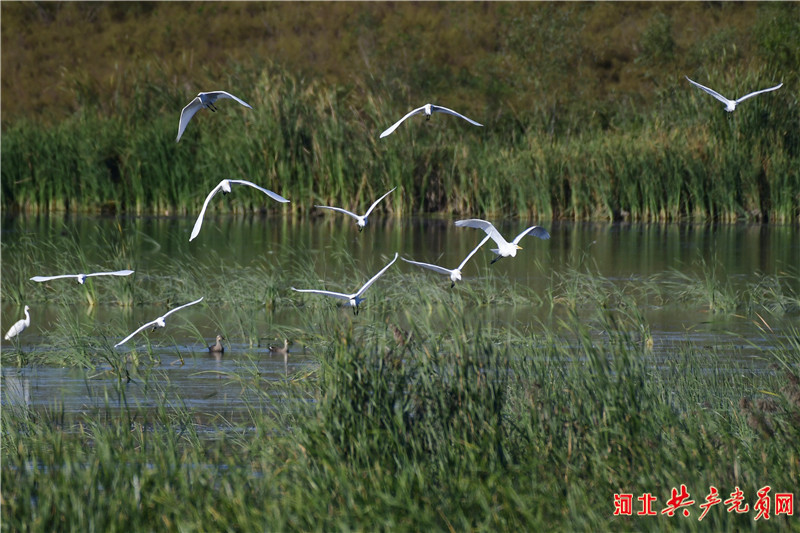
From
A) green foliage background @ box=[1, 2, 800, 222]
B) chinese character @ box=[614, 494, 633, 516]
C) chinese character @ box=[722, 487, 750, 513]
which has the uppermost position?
green foliage background @ box=[1, 2, 800, 222]

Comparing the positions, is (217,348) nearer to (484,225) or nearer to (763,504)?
(484,225)

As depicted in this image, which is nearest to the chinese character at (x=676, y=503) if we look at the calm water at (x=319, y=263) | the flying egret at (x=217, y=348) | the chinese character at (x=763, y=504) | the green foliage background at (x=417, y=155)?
the chinese character at (x=763, y=504)

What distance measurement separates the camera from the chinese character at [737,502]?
15.6 feet

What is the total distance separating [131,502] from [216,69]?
49328 millimetres

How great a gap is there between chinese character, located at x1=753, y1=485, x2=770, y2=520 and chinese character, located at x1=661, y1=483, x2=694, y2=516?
0.94 feet

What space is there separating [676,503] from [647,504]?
125 millimetres

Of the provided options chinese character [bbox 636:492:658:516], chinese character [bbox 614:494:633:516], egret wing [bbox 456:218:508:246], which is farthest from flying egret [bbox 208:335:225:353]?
chinese character [bbox 636:492:658:516]

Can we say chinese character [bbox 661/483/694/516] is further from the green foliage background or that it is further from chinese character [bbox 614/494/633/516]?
the green foliage background

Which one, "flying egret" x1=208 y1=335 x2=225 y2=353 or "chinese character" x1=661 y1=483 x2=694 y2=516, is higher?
"flying egret" x1=208 y1=335 x2=225 y2=353

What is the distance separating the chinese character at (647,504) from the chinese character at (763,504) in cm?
41

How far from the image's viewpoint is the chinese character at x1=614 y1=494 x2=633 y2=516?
4.87 meters

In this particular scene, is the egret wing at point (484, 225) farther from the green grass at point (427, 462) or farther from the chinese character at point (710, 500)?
the chinese character at point (710, 500)

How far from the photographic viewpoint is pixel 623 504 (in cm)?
493

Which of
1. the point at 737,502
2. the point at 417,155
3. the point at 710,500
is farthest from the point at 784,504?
the point at 417,155
